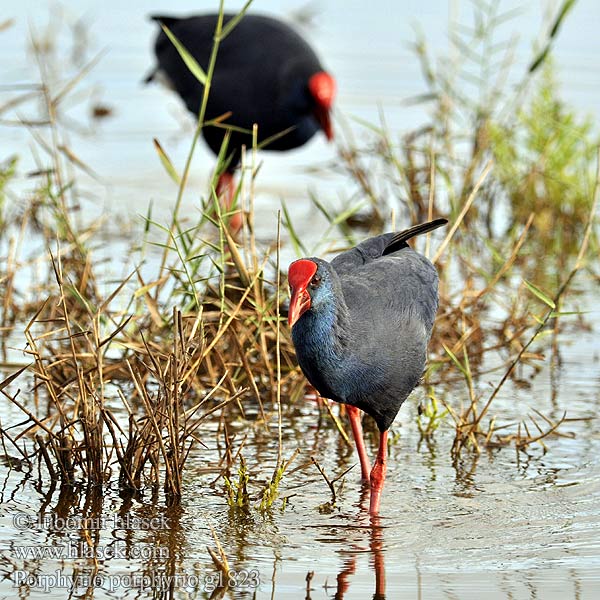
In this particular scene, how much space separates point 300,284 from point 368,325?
0.45 m

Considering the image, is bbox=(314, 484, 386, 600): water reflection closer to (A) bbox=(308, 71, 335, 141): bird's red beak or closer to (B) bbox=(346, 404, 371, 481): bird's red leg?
(B) bbox=(346, 404, 371, 481): bird's red leg

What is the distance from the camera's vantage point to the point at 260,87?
351 inches

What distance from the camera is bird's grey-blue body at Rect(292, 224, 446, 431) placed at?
441 centimetres

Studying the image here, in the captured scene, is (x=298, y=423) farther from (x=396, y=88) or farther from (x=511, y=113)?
(x=396, y=88)

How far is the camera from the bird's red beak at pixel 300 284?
13.9ft

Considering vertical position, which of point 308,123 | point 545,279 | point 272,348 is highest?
point 308,123

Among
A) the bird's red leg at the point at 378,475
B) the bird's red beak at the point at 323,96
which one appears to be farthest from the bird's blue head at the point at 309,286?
the bird's red beak at the point at 323,96

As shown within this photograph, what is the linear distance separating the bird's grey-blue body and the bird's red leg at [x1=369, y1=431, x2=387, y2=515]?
0.35 feet

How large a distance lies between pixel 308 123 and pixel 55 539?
5165 mm

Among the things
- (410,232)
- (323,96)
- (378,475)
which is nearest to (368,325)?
(378,475)

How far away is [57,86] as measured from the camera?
34.8 feet

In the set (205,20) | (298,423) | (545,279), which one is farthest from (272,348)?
(205,20)

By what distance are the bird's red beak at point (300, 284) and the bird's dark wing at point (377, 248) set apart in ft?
2.42

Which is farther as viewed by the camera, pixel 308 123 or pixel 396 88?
pixel 396 88
